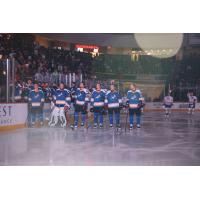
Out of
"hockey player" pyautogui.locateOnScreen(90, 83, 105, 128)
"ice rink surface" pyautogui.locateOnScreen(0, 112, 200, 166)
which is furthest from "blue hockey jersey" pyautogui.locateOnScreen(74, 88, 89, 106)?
"ice rink surface" pyautogui.locateOnScreen(0, 112, 200, 166)

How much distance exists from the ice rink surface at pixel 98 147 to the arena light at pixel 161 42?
13.8 m

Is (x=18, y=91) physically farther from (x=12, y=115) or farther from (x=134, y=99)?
(x=134, y=99)

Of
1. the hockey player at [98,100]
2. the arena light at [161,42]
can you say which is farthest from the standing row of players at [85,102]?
the arena light at [161,42]

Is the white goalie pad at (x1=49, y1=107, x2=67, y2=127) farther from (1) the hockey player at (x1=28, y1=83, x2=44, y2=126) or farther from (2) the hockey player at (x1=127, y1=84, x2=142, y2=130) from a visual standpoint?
(2) the hockey player at (x1=127, y1=84, x2=142, y2=130)

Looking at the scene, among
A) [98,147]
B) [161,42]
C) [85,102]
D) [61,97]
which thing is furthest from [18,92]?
[161,42]

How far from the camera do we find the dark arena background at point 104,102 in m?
8.37

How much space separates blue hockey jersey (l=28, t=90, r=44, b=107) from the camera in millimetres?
12977

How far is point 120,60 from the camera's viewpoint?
27156 mm

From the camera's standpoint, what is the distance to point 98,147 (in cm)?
907

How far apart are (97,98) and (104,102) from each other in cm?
24

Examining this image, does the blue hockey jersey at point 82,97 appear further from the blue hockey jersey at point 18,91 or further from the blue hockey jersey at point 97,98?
the blue hockey jersey at point 18,91
